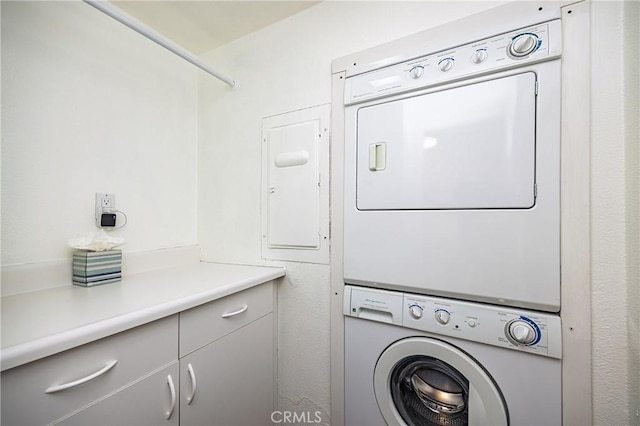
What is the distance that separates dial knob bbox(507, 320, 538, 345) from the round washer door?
0.18 m

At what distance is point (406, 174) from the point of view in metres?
1.15

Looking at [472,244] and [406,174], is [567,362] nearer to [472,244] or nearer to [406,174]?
[472,244]

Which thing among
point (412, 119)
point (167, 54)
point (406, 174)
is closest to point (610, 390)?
point (406, 174)

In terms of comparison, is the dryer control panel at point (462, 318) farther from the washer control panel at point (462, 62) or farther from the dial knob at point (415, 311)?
the washer control panel at point (462, 62)

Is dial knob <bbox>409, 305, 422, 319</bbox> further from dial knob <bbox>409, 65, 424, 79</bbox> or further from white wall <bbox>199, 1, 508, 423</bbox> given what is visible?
dial knob <bbox>409, 65, 424, 79</bbox>

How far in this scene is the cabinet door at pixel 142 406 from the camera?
0.72 metres

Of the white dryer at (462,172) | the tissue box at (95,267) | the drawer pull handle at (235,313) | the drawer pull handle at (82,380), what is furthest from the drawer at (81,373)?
the white dryer at (462,172)

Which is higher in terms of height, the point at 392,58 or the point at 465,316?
the point at 392,58

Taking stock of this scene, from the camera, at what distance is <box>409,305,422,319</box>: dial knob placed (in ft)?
3.59

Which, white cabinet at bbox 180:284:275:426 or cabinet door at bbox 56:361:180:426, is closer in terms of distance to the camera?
cabinet door at bbox 56:361:180:426

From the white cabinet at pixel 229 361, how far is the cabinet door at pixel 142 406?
1.6 inches

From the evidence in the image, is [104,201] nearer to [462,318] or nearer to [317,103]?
[317,103]

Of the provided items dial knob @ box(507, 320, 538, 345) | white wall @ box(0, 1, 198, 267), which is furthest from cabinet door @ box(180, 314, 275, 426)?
dial knob @ box(507, 320, 538, 345)

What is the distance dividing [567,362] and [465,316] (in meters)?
0.32
